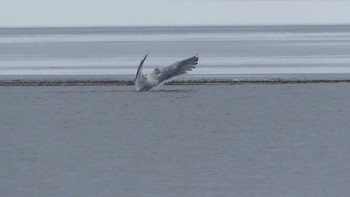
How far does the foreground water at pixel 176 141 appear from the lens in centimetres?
1194

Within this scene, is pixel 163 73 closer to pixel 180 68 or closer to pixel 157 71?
pixel 157 71

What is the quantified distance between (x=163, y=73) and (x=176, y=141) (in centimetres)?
572

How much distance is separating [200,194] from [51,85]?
10795mm

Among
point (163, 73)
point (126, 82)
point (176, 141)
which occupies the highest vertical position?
point (126, 82)

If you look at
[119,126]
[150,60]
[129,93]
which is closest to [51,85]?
[129,93]

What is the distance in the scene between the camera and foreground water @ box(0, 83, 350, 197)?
11.9 m

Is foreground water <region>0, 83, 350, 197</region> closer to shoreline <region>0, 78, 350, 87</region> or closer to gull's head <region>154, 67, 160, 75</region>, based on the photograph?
gull's head <region>154, 67, 160, 75</region>

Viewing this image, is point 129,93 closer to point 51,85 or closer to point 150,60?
point 51,85

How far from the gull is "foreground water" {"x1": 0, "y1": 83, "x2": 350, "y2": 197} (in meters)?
0.18

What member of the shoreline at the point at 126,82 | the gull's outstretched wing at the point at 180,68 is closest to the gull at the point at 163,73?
the gull's outstretched wing at the point at 180,68

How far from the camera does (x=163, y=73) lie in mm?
20531

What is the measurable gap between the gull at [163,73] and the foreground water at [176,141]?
0.18 meters

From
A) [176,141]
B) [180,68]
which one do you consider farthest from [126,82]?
[176,141]

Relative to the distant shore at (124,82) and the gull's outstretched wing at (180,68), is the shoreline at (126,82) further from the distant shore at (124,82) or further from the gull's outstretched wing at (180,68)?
the gull's outstretched wing at (180,68)
